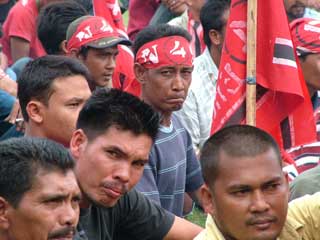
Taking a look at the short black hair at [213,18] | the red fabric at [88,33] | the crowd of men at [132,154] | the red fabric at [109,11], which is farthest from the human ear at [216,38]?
the red fabric at [88,33]

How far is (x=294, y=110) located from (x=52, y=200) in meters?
2.69

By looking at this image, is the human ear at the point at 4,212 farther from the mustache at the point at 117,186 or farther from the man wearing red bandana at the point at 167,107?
the man wearing red bandana at the point at 167,107

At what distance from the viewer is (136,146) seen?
170 inches

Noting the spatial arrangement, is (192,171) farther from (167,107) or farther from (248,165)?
(248,165)

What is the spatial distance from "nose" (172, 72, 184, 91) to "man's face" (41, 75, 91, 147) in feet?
3.40

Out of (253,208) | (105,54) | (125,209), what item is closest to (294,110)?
(105,54)

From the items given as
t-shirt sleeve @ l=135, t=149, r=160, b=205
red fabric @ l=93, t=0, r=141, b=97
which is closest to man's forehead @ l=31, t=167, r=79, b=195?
t-shirt sleeve @ l=135, t=149, r=160, b=205

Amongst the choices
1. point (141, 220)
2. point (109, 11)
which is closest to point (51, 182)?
point (141, 220)

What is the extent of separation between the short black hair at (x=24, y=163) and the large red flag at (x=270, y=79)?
2.30 m

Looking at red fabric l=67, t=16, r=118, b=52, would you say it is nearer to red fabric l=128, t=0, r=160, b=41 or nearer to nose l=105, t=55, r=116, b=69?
nose l=105, t=55, r=116, b=69

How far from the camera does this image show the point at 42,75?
524 cm

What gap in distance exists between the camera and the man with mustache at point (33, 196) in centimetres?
366

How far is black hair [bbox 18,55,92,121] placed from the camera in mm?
5184

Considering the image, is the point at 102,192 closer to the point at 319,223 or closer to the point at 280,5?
the point at 319,223
